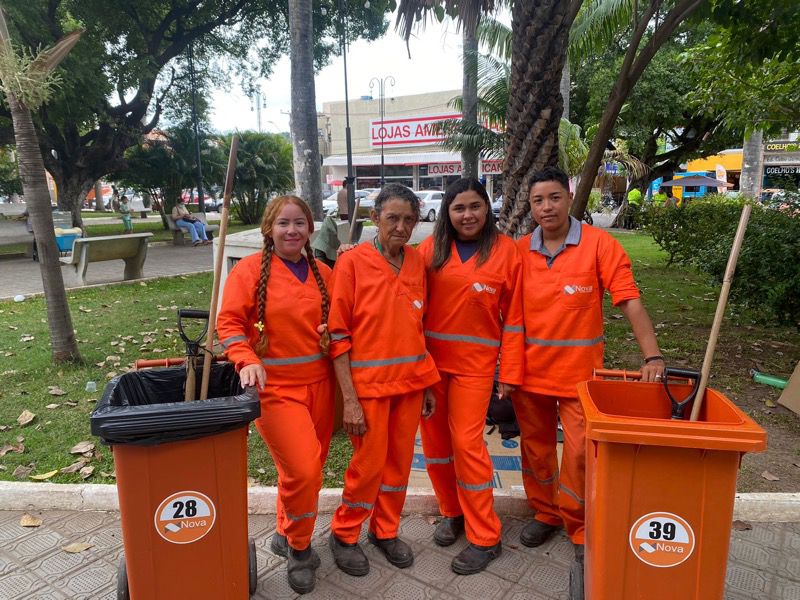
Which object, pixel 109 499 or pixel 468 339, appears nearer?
pixel 468 339

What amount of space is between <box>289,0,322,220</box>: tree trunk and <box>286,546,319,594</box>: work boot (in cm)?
547

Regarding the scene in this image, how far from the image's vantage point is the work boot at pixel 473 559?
9.36 feet

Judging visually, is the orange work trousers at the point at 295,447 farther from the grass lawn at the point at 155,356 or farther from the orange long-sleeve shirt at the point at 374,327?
the grass lawn at the point at 155,356

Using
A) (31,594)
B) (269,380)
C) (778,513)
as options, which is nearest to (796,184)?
(778,513)

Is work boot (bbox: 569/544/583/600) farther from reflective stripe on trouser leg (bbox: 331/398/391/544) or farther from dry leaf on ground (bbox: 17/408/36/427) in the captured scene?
dry leaf on ground (bbox: 17/408/36/427)

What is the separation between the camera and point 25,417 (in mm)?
4465

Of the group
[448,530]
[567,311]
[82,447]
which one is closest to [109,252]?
[82,447]

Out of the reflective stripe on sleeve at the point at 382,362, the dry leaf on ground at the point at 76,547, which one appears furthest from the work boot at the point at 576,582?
the dry leaf on ground at the point at 76,547

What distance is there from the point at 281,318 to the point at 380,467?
854 millimetres

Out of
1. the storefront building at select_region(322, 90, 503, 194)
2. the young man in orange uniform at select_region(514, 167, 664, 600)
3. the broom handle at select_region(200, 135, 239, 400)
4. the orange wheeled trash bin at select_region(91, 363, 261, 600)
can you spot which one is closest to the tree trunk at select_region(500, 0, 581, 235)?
the young man in orange uniform at select_region(514, 167, 664, 600)

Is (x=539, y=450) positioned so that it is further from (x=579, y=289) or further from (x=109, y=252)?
(x=109, y=252)

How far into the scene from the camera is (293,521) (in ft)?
8.91

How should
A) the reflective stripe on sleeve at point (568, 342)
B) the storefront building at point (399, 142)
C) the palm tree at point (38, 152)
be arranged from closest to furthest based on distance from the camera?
the reflective stripe on sleeve at point (568, 342), the palm tree at point (38, 152), the storefront building at point (399, 142)

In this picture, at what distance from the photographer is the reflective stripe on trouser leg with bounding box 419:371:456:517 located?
3.06 metres
